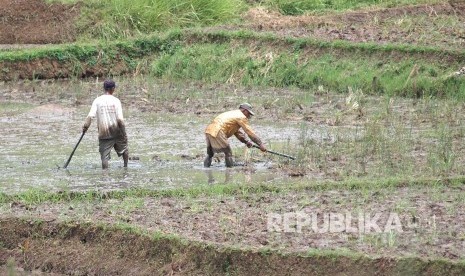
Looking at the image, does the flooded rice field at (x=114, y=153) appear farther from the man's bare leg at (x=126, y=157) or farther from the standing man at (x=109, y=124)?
the standing man at (x=109, y=124)

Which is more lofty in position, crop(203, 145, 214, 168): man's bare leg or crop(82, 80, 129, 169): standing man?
crop(82, 80, 129, 169): standing man

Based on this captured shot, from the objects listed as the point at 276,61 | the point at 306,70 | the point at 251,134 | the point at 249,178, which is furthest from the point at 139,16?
the point at 249,178

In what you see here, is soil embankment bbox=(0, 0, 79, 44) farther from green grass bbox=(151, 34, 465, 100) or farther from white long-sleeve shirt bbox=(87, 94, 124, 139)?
white long-sleeve shirt bbox=(87, 94, 124, 139)

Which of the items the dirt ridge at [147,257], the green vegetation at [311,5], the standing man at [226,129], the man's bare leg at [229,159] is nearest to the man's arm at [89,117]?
the standing man at [226,129]

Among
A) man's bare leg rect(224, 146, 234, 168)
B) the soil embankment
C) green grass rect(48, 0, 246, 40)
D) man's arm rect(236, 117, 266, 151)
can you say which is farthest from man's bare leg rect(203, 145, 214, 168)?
the soil embankment

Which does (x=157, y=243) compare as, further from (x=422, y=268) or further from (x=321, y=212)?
(x=422, y=268)

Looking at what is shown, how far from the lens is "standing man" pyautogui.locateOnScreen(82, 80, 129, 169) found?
1205cm

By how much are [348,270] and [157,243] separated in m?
1.57

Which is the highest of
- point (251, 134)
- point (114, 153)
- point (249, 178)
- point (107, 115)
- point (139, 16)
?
point (139, 16)

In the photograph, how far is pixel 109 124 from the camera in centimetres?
1211

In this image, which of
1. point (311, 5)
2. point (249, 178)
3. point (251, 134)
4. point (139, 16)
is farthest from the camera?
point (311, 5)

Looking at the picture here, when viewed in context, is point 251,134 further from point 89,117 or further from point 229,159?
point 89,117

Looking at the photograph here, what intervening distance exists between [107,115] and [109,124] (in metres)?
0.10

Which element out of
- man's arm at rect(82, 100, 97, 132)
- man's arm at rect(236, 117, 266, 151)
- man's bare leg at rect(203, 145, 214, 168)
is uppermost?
man's arm at rect(82, 100, 97, 132)
